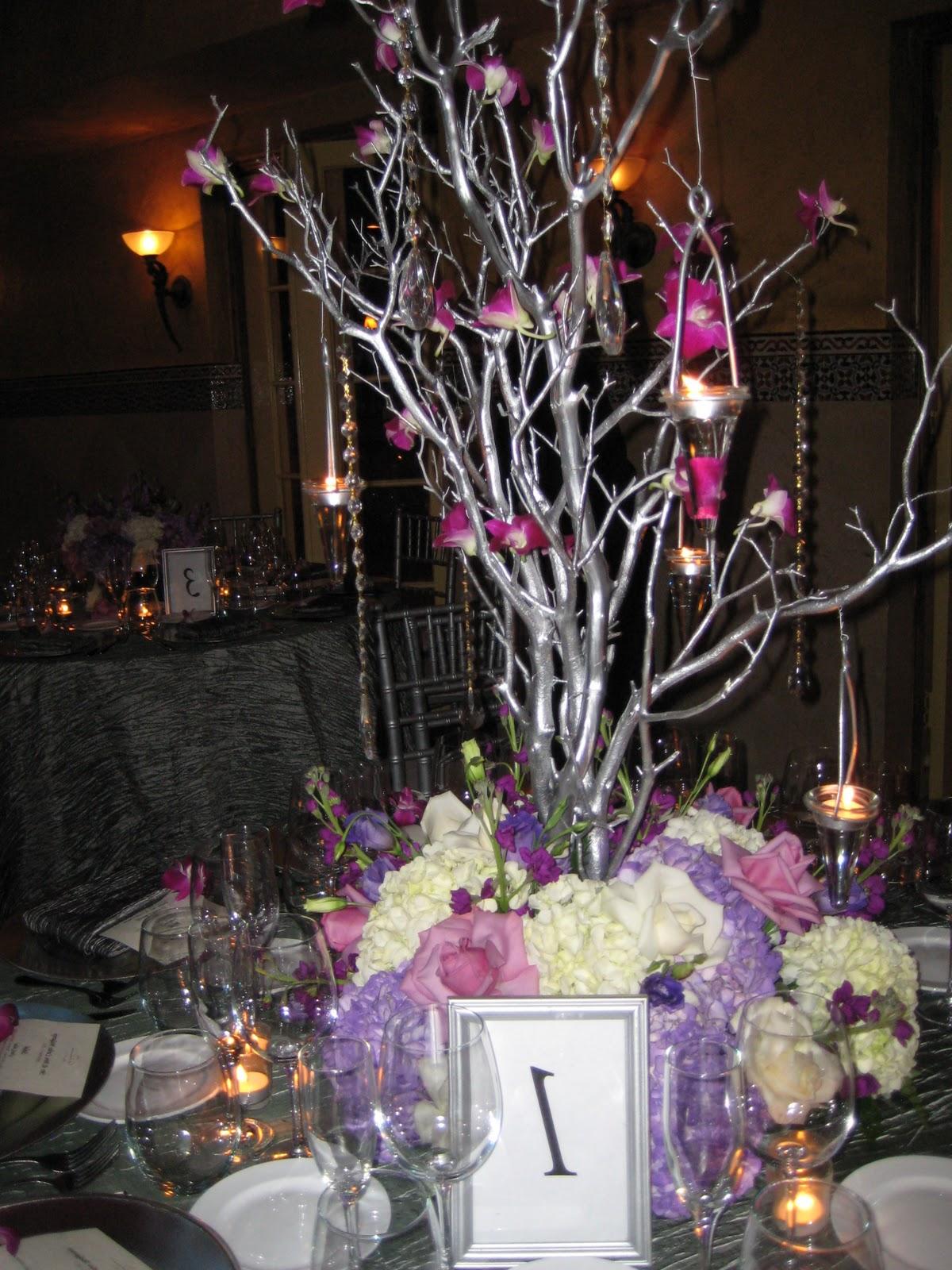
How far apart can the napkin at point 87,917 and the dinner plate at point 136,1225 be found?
0.44 metres

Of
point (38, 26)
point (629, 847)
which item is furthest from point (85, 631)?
point (38, 26)

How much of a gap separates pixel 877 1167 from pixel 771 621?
0.45 m

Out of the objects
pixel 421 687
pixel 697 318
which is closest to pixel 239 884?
pixel 697 318

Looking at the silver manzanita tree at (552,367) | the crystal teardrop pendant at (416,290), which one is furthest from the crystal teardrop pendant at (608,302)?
the crystal teardrop pendant at (416,290)

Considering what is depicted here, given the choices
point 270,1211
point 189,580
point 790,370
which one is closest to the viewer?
point 270,1211

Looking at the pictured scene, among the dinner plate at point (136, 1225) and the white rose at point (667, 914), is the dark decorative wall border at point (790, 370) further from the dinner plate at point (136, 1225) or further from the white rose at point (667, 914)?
the dinner plate at point (136, 1225)

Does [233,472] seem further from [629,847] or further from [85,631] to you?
[629,847]

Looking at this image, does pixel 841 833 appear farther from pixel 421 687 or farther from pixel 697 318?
pixel 421 687

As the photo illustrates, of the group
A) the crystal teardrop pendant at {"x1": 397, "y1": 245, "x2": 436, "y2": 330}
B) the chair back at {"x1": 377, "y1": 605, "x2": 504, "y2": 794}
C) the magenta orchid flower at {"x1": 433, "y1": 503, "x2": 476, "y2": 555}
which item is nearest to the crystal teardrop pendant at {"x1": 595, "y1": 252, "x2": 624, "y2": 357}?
the crystal teardrop pendant at {"x1": 397, "y1": 245, "x2": 436, "y2": 330}

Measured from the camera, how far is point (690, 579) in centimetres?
131

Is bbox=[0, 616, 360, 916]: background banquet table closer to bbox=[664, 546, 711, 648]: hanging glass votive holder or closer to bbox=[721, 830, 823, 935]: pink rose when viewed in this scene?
bbox=[664, 546, 711, 648]: hanging glass votive holder

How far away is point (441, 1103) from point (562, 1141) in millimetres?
124

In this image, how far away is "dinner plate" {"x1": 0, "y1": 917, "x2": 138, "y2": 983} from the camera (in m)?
1.31

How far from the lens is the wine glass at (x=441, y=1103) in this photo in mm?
802
